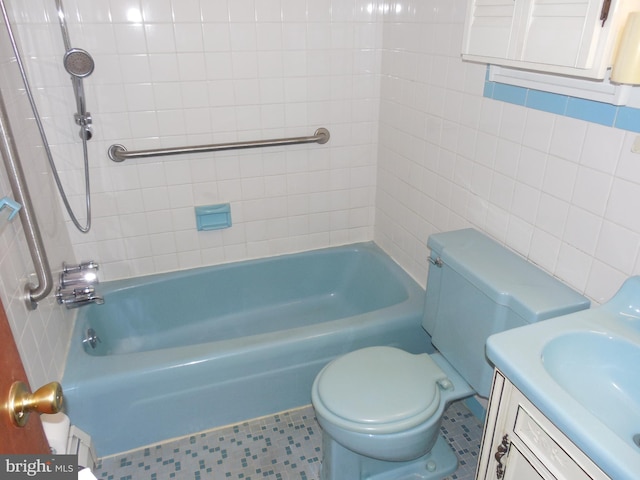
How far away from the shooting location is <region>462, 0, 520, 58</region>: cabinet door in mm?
1271

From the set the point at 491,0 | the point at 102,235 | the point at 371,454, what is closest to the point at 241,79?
the point at 102,235

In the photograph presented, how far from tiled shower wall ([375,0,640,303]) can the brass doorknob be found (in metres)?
1.27

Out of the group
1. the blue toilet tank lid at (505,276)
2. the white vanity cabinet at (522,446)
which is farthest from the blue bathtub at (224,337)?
the white vanity cabinet at (522,446)

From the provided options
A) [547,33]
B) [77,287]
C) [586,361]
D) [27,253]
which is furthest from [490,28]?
[77,287]

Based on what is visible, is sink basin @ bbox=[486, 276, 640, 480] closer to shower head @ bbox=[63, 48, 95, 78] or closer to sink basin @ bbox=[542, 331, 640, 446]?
sink basin @ bbox=[542, 331, 640, 446]

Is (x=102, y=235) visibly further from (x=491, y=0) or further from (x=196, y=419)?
(x=491, y=0)

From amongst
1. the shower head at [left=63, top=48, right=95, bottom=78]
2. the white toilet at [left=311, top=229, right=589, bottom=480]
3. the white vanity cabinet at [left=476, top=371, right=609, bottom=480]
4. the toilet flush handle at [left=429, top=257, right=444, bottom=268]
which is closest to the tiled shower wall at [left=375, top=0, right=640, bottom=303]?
the white toilet at [left=311, top=229, right=589, bottom=480]

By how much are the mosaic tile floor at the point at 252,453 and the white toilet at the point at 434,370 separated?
0.12 meters

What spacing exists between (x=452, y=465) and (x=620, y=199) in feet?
3.55

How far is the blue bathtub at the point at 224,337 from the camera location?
5.74ft

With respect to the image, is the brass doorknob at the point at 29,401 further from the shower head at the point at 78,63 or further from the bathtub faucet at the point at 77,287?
the shower head at the point at 78,63

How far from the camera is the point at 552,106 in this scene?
1.35 metres

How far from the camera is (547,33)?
1.15 meters

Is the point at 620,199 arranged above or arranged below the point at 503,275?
above
